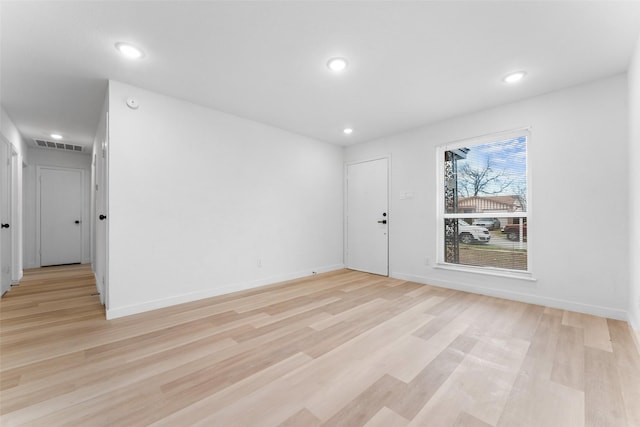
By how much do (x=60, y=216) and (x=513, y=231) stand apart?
844 centimetres

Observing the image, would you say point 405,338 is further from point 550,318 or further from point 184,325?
point 184,325

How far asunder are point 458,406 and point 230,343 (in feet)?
5.46

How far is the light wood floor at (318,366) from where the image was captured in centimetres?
142

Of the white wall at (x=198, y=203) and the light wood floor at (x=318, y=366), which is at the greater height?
the white wall at (x=198, y=203)

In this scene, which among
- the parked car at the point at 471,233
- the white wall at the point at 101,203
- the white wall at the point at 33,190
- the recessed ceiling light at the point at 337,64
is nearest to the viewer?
the recessed ceiling light at the point at 337,64

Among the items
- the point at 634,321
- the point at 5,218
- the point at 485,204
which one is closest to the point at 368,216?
the point at 485,204

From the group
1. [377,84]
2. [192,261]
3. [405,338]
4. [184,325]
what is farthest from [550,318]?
[192,261]

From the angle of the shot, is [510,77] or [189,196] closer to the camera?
[510,77]

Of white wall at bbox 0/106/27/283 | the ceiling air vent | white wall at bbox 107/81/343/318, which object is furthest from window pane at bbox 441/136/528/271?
the ceiling air vent

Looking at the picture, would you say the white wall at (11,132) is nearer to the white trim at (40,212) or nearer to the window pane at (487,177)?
the white trim at (40,212)

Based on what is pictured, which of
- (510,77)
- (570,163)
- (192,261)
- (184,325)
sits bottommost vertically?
(184,325)

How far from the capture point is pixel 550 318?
2.75m

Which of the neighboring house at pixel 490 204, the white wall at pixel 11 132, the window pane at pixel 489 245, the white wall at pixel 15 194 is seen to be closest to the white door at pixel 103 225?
the white wall at pixel 11 132

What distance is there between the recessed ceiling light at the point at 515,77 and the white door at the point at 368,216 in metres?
2.15
